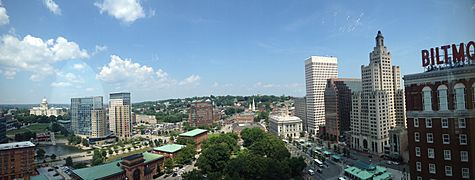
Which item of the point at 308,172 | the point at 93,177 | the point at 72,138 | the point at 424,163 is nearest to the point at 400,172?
the point at 308,172

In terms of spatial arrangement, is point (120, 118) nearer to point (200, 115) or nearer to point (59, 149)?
point (59, 149)

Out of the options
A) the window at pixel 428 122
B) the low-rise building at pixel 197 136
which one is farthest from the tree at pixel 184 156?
the window at pixel 428 122

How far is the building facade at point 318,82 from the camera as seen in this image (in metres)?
17.1

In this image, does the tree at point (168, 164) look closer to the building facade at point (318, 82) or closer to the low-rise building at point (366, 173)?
the low-rise building at point (366, 173)

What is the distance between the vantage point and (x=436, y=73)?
120 inches

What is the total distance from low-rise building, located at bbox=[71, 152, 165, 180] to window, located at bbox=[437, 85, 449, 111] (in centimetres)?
753

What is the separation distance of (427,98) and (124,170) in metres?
7.72

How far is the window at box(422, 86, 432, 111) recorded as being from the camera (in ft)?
10.7

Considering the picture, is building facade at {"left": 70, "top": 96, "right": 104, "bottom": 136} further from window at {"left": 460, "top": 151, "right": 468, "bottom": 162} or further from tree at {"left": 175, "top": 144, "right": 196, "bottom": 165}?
window at {"left": 460, "top": 151, "right": 468, "bottom": 162}

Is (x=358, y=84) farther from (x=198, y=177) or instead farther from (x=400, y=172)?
(x=198, y=177)

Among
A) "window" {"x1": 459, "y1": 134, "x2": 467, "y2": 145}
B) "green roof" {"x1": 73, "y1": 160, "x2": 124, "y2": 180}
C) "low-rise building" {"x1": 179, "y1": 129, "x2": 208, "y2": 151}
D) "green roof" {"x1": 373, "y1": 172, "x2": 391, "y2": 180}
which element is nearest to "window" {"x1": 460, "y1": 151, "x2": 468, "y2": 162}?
"window" {"x1": 459, "y1": 134, "x2": 467, "y2": 145}

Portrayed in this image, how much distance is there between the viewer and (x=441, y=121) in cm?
299

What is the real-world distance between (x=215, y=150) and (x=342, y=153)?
20.6ft

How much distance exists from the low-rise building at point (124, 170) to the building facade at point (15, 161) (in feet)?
7.97
